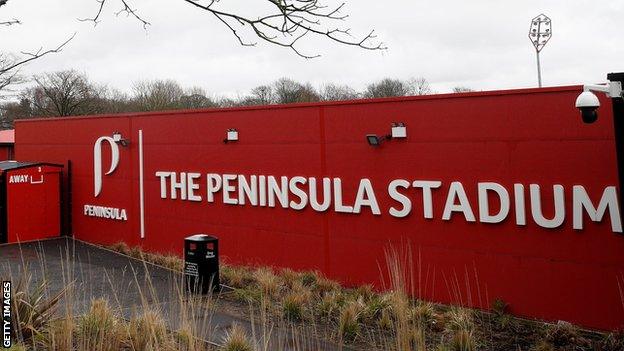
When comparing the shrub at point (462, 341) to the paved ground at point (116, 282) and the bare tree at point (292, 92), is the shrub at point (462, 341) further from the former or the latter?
the bare tree at point (292, 92)

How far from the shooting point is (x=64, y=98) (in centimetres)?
3869

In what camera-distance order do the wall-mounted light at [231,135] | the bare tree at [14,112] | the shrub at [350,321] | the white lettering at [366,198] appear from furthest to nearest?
the bare tree at [14,112]
the wall-mounted light at [231,135]
the white lettering at [366,198]
the shrub at [350,321]

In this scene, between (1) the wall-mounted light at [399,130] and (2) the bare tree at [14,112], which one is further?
(2) the bare tree at [14,112]

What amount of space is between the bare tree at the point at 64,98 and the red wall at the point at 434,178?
29270mm

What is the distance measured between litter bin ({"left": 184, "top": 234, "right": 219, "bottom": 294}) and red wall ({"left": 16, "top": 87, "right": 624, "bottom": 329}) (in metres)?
1.88

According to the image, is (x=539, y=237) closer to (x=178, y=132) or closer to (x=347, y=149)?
(x=347, y=149)

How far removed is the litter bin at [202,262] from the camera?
831cm

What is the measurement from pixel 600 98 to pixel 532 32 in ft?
58.2

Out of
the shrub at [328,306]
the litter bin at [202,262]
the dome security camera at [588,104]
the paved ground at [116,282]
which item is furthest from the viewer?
the litter bin at [202,262]

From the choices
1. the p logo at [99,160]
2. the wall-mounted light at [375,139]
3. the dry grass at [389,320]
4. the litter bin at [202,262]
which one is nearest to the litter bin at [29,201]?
the p logo at [99,160]

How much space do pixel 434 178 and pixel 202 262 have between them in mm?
3438

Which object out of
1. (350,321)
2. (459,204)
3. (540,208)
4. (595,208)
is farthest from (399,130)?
(350,321)

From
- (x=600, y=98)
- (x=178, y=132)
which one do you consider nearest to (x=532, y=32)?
(x=178, y=132)

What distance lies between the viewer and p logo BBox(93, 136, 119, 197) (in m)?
13.7
